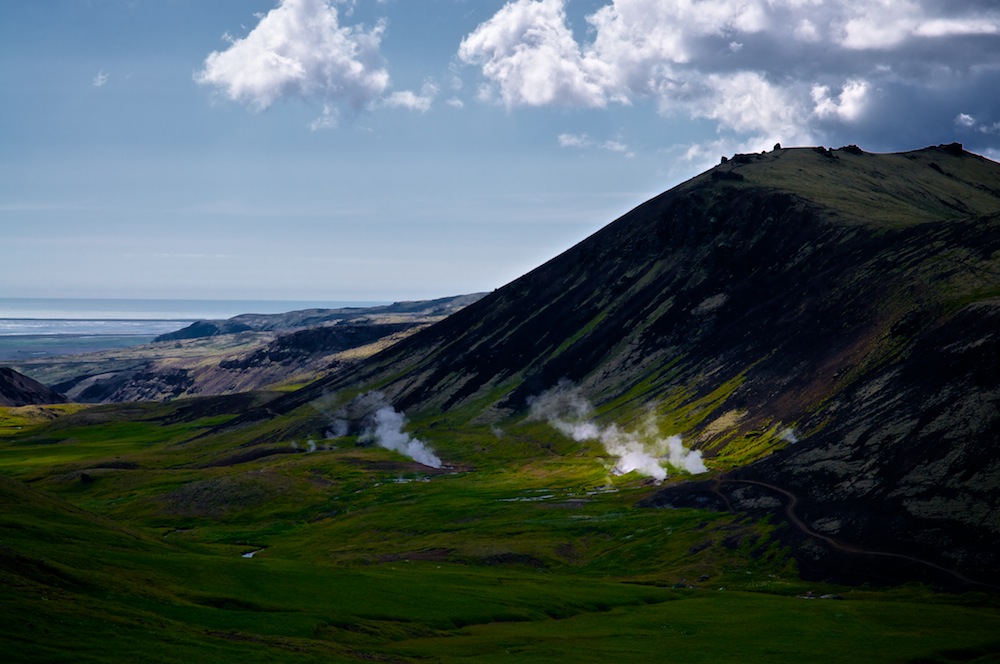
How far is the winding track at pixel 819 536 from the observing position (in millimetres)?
92375

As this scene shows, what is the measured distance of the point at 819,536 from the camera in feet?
361

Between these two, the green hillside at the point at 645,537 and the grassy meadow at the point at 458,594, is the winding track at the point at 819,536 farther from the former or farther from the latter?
the grassy meadow at the point at 458,594

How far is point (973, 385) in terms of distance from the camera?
120 metres

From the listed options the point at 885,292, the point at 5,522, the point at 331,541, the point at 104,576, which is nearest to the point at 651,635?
the point at 104,576

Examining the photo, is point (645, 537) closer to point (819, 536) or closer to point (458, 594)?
point (819, 536)

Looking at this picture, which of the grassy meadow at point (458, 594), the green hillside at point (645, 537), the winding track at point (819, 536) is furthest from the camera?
the winding track at point (819, 536)

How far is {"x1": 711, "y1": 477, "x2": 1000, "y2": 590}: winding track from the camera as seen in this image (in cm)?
9238

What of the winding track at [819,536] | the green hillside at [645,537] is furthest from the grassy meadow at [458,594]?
the winding track at [819,536]

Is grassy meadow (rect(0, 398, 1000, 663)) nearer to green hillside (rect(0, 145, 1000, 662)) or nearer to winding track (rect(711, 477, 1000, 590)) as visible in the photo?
green hillside (rect(0, 145, 1000, 662))

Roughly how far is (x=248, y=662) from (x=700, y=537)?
271ft

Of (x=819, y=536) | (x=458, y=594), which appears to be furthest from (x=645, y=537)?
(x=458, y=594)

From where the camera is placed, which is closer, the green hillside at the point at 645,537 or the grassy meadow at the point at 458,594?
the grassy meadow at the point at 458,594

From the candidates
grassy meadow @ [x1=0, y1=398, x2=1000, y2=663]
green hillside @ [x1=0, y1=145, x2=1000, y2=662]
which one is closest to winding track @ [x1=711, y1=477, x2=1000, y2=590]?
green hillside @ [x1=0, y1=145, x2=1000, y2=662]

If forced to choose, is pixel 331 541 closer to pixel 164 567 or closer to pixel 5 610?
pixel 164 567
